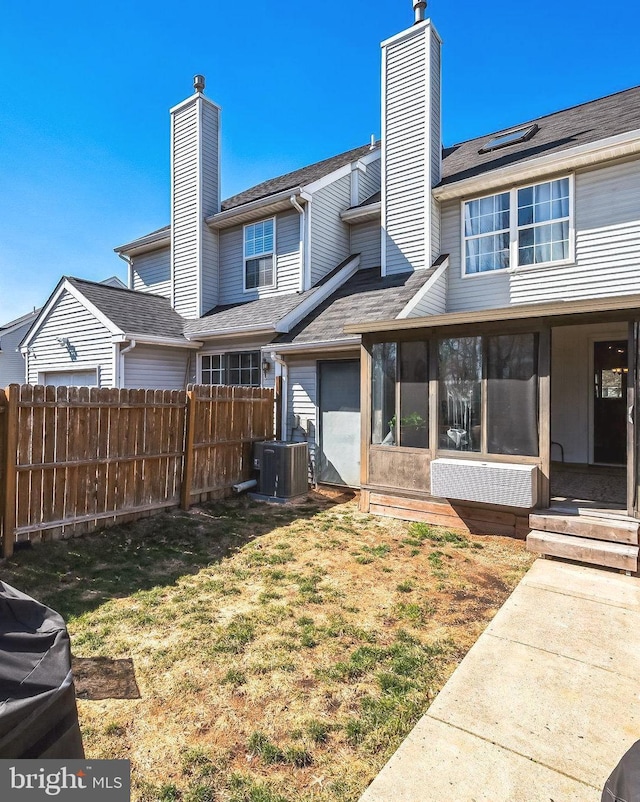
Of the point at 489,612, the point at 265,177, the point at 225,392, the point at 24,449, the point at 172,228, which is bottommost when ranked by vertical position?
the point at 489,612

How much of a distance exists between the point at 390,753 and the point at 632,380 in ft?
14.7

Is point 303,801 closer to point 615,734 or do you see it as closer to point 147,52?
point 615,734

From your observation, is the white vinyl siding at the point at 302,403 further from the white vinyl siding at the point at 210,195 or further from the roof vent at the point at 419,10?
the roof vent at the point at 419,10

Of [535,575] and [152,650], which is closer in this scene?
[152,650]

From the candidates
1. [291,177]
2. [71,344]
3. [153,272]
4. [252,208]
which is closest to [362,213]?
[252,208]

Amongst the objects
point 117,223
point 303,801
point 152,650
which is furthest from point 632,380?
point 117,223

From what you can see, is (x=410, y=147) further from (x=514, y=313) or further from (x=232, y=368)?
(x=232, y=368)

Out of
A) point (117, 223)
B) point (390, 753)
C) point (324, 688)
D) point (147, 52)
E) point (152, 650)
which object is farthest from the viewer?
point (117, 223)

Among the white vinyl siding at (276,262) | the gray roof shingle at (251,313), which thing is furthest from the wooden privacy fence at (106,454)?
the white vinyl siding at (276,262)

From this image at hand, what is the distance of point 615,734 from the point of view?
2.26m

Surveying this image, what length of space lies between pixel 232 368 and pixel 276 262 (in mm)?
2811

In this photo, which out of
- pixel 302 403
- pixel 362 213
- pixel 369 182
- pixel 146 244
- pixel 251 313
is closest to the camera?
pixel 302 403

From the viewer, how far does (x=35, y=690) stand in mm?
1541

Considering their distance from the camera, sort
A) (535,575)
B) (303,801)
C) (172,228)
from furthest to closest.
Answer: (172,228) < (535,575) < (303,801)
